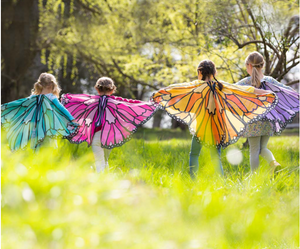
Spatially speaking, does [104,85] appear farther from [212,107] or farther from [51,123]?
[212,107]

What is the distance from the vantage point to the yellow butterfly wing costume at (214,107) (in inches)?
154

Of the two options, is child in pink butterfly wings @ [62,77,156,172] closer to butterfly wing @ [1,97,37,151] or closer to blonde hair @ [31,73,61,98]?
blonde hair @ [31,73,61,98]

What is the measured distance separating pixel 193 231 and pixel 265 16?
5.80 metres

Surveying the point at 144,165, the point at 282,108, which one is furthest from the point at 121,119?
the point at 282,108

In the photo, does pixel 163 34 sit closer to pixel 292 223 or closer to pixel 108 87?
pixel 108 87

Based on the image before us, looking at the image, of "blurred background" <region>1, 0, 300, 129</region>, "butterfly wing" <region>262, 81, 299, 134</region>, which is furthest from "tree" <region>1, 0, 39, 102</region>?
"butterfly wing" <region>262, 81, 299, 134</region>

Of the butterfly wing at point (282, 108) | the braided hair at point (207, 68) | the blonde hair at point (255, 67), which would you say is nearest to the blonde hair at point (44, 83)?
the braided hair at point (207, 68)

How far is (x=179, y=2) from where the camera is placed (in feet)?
27.8

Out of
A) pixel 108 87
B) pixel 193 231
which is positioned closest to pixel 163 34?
pixel 108 87

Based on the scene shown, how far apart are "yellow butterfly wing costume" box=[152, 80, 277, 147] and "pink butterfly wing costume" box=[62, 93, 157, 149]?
392mm

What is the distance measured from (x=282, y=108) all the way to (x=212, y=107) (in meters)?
1.03

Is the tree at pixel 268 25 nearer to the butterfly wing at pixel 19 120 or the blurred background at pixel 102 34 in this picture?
the blurred background at pixel 102 34

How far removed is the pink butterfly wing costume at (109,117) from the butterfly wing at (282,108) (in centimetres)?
154

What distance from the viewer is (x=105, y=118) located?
14.1ft
